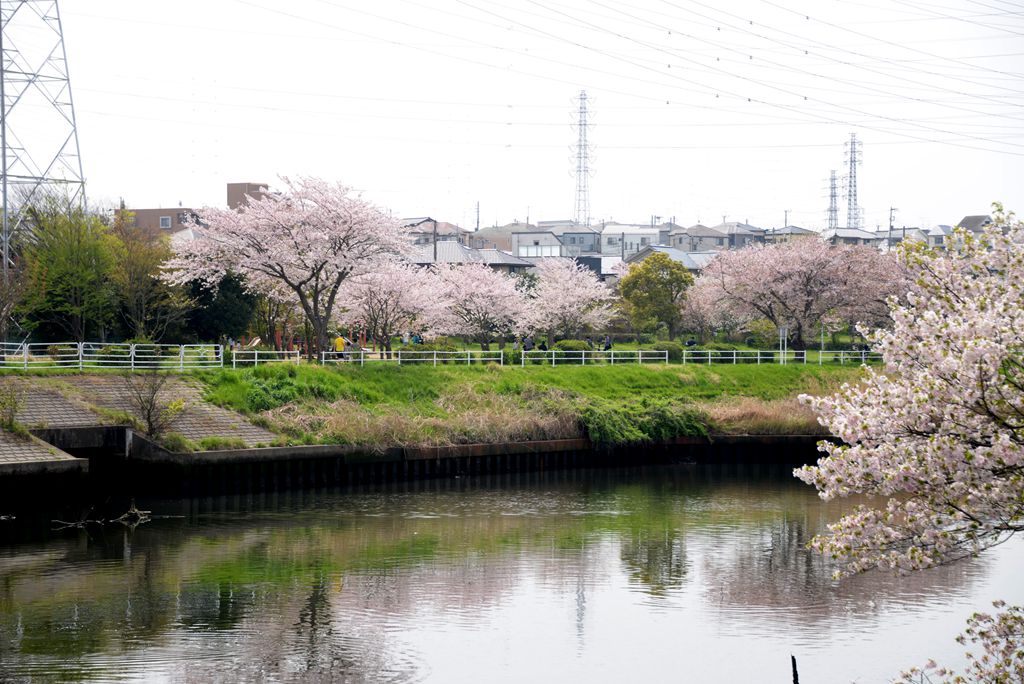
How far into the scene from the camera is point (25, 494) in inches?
1067

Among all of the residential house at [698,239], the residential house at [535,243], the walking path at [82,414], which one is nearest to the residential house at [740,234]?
the residential house at [698,239]

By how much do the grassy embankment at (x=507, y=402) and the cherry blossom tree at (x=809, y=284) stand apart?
9570 mm

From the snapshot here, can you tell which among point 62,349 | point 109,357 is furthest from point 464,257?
point 109,357

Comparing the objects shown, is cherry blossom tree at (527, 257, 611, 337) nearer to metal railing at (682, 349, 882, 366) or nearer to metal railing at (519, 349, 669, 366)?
metal railing at (519, 349, 669, 366)

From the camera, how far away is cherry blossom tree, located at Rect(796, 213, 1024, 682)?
9.68m

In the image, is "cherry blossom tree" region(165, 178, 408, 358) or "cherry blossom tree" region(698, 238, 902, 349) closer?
"cherry blossom tree" region(165, 178, 408, 358)

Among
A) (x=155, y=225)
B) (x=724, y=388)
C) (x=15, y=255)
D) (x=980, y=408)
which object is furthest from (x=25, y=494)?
(x=155, y=225)

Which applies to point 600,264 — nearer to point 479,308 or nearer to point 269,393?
point 479,308

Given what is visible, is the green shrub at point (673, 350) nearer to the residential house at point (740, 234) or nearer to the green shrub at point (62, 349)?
the green shrub at point (62, 349)

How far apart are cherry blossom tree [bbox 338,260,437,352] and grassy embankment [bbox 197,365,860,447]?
775 centimetres

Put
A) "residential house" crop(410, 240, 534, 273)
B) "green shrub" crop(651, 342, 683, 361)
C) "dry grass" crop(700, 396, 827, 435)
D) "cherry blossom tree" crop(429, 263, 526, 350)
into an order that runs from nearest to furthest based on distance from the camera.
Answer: "dry grass" crop(700, 396, 827, 435), "green shrub" crop(651, 342, 683, 361), "cherry blossom tree" crop(429, 263, 526, 350), "residential house" crop(410, 240, 534, 273)

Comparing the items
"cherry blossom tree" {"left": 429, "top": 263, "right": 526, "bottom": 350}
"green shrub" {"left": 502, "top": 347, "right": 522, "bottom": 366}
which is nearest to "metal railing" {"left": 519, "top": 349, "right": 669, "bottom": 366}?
"green shrub" {"left": 502, "top": 347, "right": 522, "bottom": 366}

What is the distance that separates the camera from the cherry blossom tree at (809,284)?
60250 millimetres

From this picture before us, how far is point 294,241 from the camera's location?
43062 millimetres
